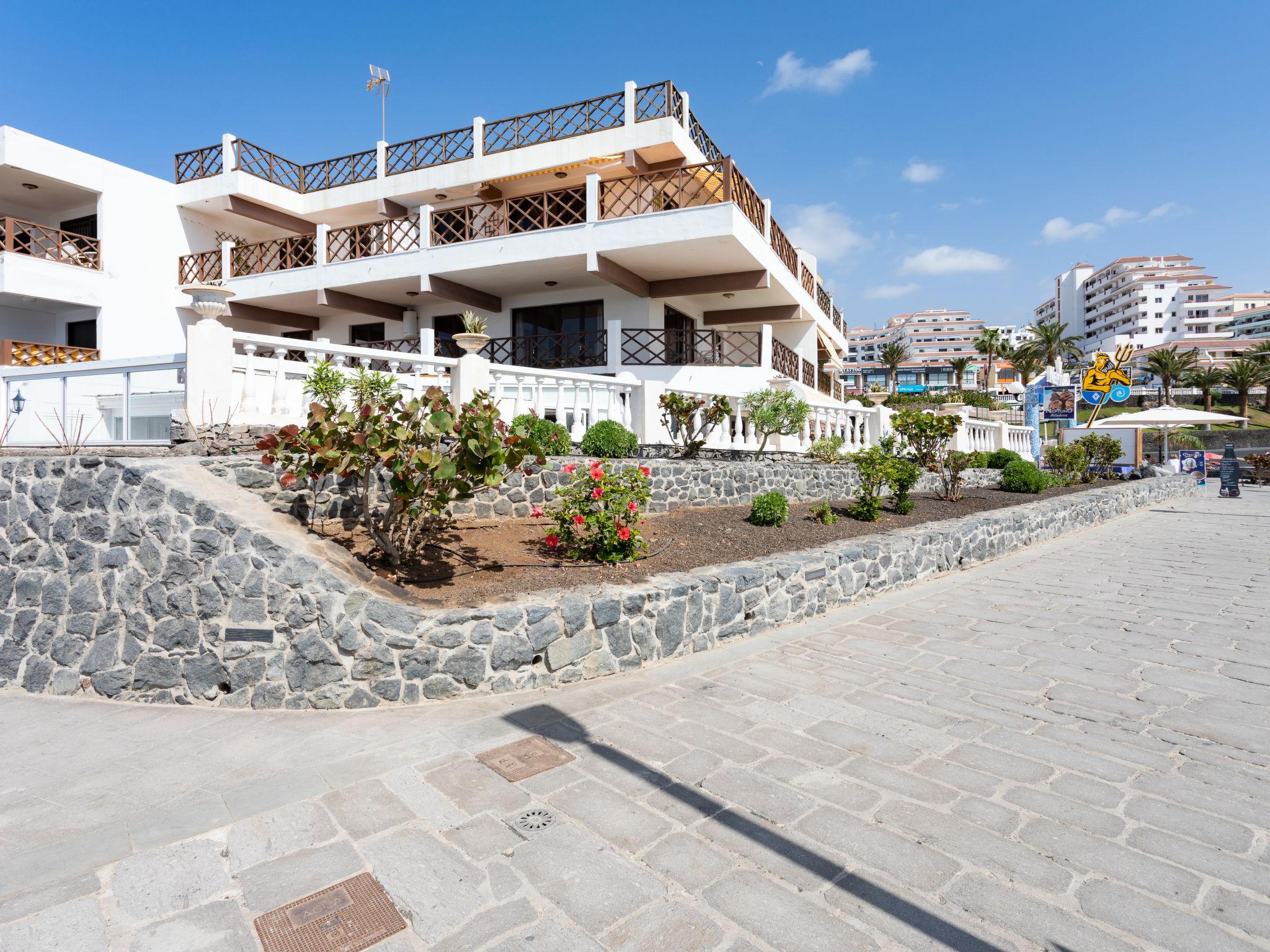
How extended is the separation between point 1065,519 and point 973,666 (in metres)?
10.2

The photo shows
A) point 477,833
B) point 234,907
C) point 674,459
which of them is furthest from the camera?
point 674,459

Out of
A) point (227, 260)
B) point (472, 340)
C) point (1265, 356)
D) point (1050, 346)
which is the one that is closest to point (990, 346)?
point (1050, 346)

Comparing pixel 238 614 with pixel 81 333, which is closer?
pixel 238 614

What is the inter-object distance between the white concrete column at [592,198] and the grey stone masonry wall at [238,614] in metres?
11.2

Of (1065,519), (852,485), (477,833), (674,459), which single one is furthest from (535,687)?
(1065,519)

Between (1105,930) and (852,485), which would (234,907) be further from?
(852,485)

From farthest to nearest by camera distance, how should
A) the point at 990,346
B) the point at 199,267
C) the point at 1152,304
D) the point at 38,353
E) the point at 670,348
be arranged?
the point at 1152,304 < the point at 990,346 < the point at 199,267 < the point at 670,348 < the point at 38,353

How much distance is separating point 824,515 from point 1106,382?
2032cm

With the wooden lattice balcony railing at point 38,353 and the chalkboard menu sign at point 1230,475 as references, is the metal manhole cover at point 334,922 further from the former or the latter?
the chalkboard menu sign at point 1230,475

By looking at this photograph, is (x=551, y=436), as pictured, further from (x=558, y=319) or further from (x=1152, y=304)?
(x=1152, y=304)

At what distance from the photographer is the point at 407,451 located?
5375 millimetres

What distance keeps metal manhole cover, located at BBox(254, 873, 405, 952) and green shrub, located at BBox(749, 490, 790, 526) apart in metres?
7.09

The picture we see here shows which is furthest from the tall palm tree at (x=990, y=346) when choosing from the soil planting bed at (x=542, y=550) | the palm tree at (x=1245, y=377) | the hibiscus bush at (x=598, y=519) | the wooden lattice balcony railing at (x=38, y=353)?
the wooden lattice balcony railing at (x=38, y=353)

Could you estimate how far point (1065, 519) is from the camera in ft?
43.0
